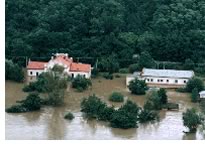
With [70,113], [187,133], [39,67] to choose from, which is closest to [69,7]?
[39,67]

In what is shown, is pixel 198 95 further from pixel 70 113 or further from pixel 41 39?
pixel 41 39

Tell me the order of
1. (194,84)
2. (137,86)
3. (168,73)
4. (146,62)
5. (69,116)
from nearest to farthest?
(69,116) < (137,86) < (194,84) < (168,73) < (146,62)

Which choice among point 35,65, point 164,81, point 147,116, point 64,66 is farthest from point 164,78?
point 35,65

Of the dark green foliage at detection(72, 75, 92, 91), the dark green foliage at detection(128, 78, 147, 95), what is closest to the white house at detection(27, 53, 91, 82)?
the dark green foliage at detection(72, 75, 92, 91)

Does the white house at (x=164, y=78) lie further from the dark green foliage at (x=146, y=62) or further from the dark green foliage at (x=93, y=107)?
the dark green foliage at (x=93, y=107)

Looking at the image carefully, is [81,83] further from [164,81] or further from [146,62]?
[146,62]

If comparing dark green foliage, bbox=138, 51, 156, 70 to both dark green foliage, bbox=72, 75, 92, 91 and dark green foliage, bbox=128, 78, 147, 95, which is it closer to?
dark green foliage, bbox=128, 78, 147, 95
